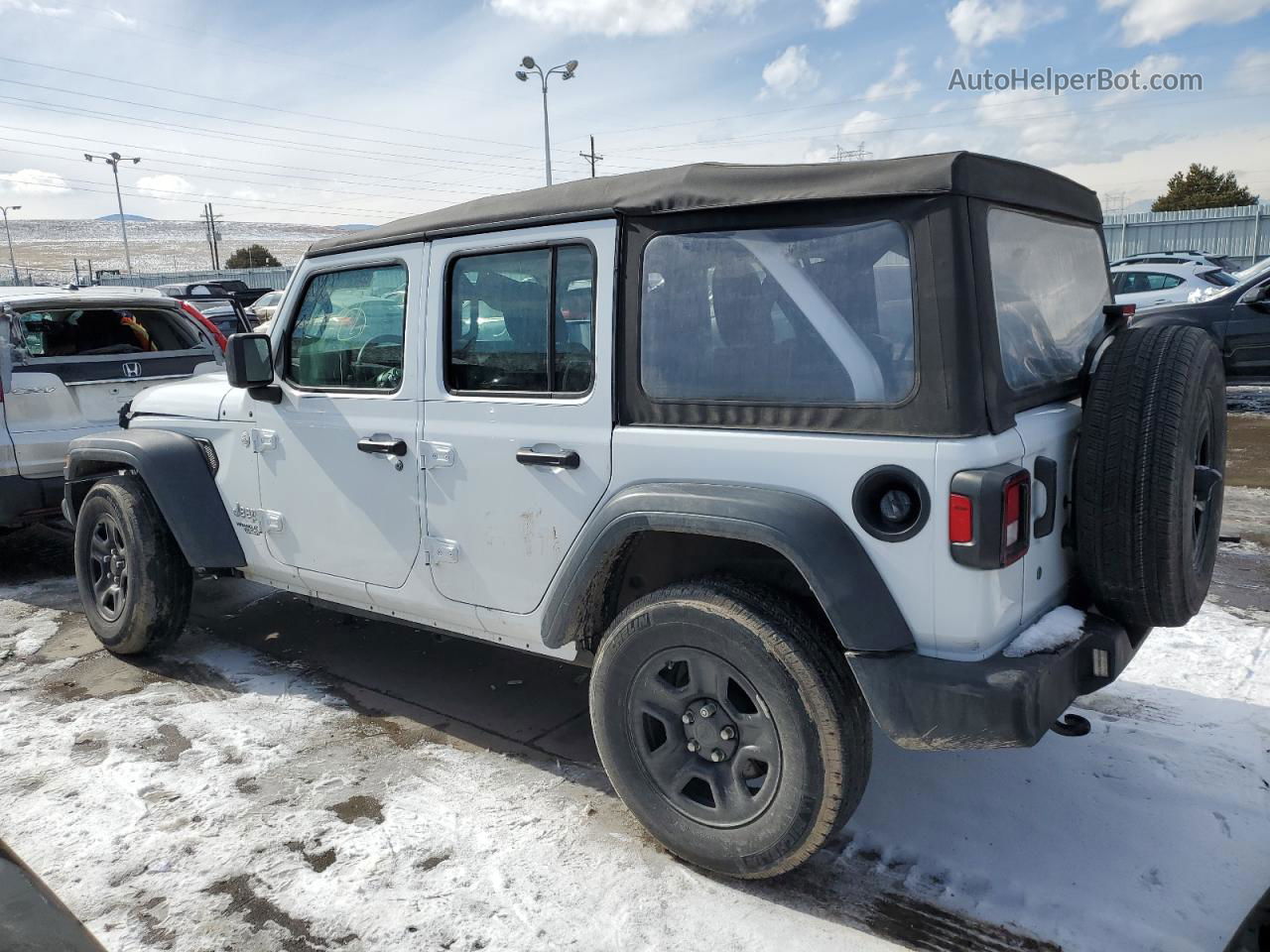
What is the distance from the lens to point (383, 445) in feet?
11.1

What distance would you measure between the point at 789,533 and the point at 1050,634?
0.74m

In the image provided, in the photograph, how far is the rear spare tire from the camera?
243cm

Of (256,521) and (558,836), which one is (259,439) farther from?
(558,836)

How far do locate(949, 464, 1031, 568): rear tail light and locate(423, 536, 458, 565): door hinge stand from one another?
172 cm

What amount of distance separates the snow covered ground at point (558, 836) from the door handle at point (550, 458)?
1.15 m

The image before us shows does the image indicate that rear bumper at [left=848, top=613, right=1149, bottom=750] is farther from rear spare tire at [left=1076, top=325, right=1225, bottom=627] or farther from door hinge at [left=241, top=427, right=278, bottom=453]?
door hinge at [left=241, top=427, right=278, bottom=453]

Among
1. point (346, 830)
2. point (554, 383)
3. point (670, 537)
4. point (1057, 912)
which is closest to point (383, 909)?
point (346, 830)

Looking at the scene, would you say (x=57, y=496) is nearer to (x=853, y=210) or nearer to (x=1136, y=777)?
(x=853, y=210)

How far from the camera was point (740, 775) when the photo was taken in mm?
2637

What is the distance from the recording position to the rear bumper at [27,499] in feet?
18.1

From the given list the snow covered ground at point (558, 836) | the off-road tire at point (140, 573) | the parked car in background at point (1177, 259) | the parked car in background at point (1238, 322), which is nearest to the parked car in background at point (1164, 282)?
the parked car in background at point (1177, 259)

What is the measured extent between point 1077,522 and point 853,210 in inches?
40.3

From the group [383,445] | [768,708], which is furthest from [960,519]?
[383,445]

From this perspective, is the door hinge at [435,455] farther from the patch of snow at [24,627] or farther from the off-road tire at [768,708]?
the patch of snow at [24,627]
